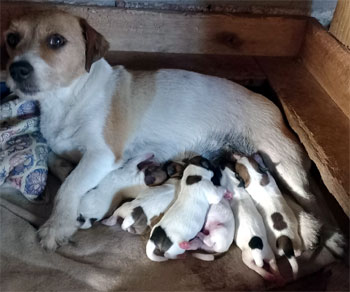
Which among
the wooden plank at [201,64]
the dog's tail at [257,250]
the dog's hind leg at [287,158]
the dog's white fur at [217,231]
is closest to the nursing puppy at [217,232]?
the dog's white fur at [217,231]

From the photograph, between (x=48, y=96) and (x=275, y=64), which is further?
(x=275, y=64)

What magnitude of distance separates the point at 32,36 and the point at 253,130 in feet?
4.06

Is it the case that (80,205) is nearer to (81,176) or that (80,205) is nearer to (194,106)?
(81,176)

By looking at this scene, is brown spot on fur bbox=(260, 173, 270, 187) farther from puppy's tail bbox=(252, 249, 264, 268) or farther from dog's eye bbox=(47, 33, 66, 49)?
dog's eye bbox=(47, 33, 66, 49)

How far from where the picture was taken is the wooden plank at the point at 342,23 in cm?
239

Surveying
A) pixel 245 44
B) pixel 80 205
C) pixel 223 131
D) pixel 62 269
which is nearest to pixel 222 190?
pixel 223 131

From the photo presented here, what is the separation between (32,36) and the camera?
1911mm

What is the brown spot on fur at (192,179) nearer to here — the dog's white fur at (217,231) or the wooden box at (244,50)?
the dog's white fur at (217,231)

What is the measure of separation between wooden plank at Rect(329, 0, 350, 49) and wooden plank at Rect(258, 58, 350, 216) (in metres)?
0.29

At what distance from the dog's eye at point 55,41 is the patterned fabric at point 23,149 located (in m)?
0.46

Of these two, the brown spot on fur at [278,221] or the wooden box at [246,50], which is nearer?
the brown spot on fur at [278,221]

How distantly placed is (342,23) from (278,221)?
4.36ft

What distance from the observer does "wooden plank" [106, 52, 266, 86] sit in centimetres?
270

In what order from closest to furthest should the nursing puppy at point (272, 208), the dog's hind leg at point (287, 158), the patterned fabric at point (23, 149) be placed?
1. the nursing puppy at point (272, 208)
2. the patterned fabric at point (23, 149)
3. the dog's hind leg at point (287, 158)
